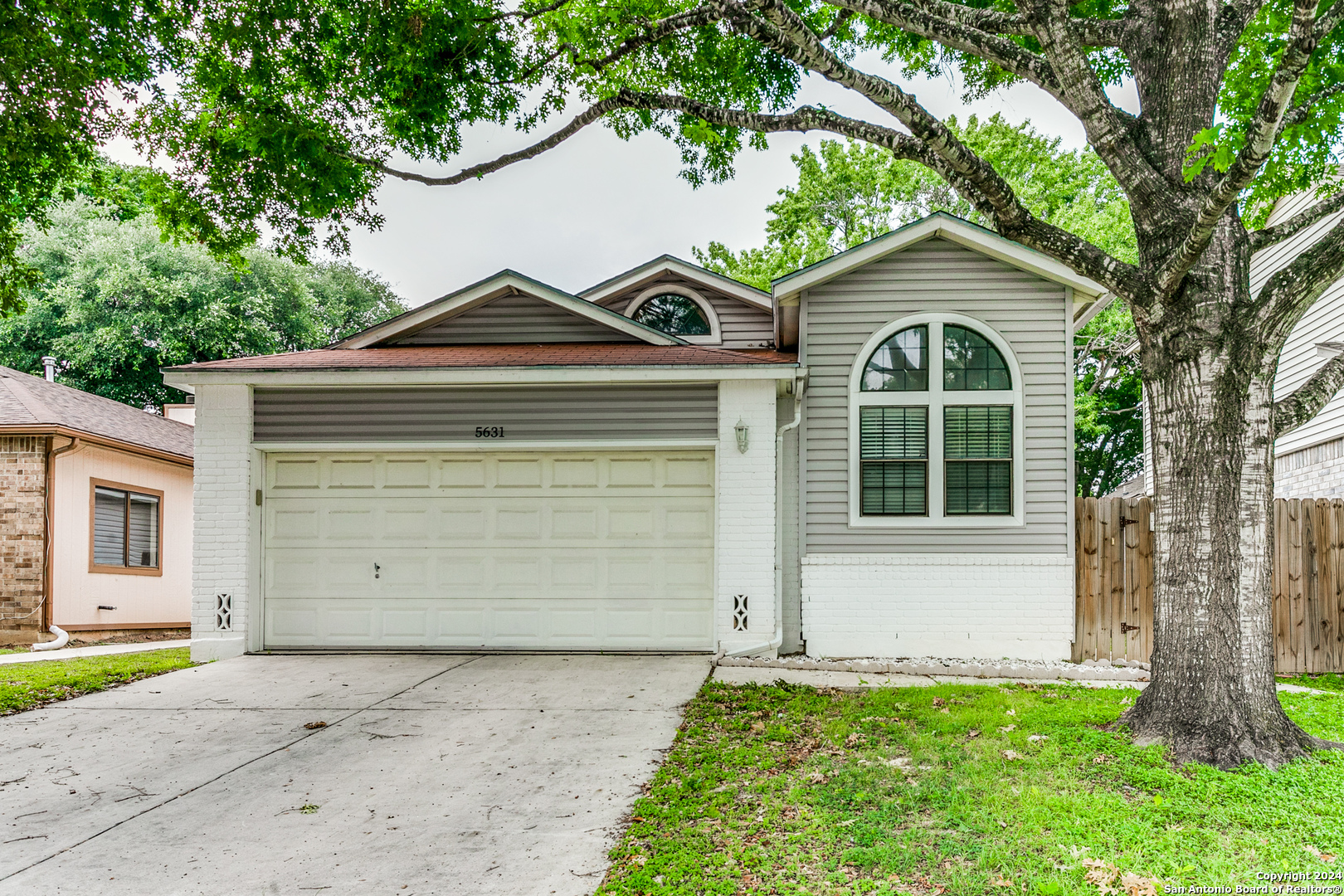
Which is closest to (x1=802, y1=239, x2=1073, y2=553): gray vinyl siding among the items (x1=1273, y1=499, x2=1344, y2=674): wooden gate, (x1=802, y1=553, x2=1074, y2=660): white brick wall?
(x1=802, y1=553, x2=1074, y2=660): white brick wall

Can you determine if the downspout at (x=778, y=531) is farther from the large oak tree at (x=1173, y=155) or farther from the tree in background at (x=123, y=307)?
the tree in background at (x=123, y=307)

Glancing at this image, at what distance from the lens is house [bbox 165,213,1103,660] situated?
28.8 ft

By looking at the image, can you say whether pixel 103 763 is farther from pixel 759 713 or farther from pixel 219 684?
pixel 759 713

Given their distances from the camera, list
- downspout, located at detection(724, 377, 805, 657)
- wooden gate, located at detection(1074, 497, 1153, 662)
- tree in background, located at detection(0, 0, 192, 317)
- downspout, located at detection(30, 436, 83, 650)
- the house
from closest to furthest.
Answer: tree in background, located at detection(0, 0, 192, 317) → downspout, located at detection(724, 377, 805, 657) → the house → wooden gate, located at detection(1074, 497, 1153, 662) → downspout, located at detection(30, 436, 83, 650)

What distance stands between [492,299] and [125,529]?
7738 mm

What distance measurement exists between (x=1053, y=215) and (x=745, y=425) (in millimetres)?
19878

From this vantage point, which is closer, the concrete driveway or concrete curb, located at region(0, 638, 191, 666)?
the concrete driveway

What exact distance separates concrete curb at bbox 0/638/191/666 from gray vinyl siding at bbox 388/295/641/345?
216 inches

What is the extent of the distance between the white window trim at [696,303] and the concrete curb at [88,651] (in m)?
7.92

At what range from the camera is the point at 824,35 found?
991 centimetres

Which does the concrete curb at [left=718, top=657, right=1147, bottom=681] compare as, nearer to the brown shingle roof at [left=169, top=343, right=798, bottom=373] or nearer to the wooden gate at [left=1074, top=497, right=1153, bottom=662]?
the wooden gate at [left=1074, top=497, right=1153, bottom=662]

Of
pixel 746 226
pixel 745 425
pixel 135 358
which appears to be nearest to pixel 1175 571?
pixel 745 425

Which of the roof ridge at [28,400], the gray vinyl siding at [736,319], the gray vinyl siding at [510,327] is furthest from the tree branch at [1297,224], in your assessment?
the roof ridge at [28,400]

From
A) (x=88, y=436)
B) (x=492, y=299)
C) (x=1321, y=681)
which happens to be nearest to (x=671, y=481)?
(x=492, y=299)
